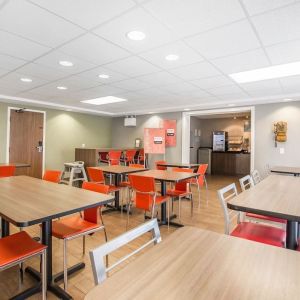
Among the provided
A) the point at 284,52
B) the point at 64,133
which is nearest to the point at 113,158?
the point at 64,133

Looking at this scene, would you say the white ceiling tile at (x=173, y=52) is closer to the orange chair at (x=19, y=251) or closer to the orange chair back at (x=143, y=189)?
the orange chair back at (x=143, y=189)

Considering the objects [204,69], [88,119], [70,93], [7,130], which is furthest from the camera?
[88,119]

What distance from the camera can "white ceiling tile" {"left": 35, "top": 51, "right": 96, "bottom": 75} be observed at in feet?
9.65

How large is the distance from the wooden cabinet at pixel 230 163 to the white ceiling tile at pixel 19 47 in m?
8.21

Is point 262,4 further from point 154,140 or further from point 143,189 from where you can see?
point 154,140

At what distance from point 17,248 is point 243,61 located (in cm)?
328

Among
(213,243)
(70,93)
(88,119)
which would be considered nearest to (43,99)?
(70,93)

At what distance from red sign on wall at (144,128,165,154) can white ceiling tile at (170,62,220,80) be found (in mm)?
3539

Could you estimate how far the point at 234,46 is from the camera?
8.50 feet

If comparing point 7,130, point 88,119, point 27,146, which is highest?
point 88,119

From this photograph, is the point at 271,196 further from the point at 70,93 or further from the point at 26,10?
the point at 70,93

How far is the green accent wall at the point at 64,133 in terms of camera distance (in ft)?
20.5

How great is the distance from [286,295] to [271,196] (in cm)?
144

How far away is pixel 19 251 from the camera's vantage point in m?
1.59
